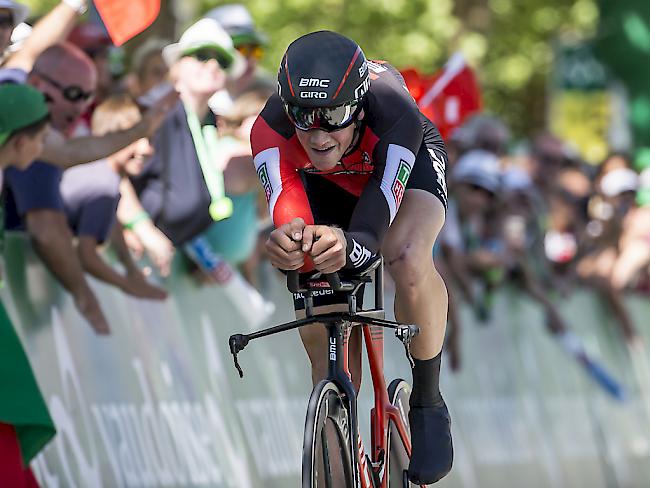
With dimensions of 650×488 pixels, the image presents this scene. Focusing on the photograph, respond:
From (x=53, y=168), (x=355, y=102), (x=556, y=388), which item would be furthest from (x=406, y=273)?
(x=556, y=388)

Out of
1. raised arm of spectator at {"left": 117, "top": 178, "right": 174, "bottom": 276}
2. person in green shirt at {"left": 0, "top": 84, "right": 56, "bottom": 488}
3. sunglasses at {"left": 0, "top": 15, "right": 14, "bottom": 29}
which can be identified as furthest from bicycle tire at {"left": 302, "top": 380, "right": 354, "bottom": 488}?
raised arm of spectator at {"left": 117, "top": 178, "right": 174, "bottom": 276}

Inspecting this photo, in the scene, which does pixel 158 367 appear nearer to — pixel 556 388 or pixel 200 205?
pixel 200 205

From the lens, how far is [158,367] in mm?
8430

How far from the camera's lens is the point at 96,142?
7406 mm

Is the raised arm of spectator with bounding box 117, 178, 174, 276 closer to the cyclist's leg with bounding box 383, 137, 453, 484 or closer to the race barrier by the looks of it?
the race barrier

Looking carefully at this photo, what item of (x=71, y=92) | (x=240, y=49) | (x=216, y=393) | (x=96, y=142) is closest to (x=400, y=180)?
(x=96, y=142)

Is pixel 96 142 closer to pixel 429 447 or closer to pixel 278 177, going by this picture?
pixel 278 177

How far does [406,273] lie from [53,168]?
211cm

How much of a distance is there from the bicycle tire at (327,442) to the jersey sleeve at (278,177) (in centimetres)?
69

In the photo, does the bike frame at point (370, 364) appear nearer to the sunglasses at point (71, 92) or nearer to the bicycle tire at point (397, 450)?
the bicycle tire at point (397, 450)

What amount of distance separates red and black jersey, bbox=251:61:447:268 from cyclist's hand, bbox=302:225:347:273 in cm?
19

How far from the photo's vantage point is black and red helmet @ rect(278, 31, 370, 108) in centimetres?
576

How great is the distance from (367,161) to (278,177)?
1.47 feet

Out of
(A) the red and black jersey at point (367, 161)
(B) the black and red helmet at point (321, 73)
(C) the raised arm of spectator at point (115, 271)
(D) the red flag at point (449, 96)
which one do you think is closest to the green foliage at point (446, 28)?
(D) the red flag at point (449, 96)
